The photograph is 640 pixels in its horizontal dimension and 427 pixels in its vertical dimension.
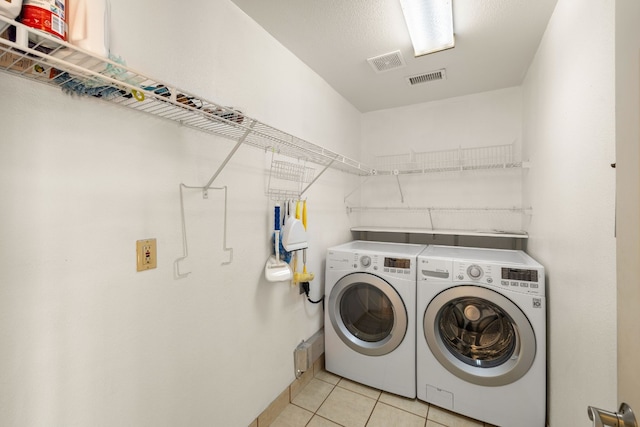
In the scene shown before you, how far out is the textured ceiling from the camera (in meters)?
1.47

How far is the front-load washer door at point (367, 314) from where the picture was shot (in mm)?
1899

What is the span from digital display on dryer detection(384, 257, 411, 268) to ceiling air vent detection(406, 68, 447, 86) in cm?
147

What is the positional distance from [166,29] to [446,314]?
7.18 feet

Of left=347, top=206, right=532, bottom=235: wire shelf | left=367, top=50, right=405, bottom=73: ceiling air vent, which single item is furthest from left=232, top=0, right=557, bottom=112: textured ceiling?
left=347, top=206, right=532, bottom=235: wire shelf

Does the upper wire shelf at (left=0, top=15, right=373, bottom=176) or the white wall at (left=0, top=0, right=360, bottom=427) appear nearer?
the upper wire shelf at (left=0, top=15, right=373, bottom=176)

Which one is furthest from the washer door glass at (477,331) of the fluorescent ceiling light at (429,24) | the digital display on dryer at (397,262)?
the fluorescent ceiling light at (429,24)

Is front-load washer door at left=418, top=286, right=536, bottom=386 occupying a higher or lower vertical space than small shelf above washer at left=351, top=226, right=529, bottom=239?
lower

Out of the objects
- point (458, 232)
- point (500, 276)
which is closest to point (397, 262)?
point (500, 276)

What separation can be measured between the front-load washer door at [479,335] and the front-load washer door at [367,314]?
0.21 metres

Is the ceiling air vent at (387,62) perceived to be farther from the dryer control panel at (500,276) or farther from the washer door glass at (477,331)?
the washer door glass at (477,331)

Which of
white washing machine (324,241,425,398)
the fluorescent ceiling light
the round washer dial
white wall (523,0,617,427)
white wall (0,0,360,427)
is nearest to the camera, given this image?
white wall (0,0,360,427)

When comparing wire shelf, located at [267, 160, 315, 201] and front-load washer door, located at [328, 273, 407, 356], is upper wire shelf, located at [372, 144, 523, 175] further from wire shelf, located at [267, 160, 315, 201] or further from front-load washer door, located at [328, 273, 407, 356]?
front-load washer door, located at [328, 273, 407, 356]

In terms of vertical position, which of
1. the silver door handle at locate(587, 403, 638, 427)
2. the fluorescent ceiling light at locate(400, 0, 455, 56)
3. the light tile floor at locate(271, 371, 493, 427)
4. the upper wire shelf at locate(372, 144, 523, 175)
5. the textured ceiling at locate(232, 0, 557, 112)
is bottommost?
the light tile floor at locate(271, 371, 493, 427)

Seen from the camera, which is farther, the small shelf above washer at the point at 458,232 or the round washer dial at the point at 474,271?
the small shelf above washer at the point at 458,232
